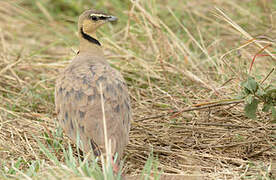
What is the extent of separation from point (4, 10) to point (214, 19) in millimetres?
3456

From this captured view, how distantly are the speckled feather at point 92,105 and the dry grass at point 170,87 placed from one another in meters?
0.38

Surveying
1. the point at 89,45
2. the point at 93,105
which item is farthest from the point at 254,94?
the point at 89,45

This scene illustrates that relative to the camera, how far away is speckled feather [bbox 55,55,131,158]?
358 centimetres

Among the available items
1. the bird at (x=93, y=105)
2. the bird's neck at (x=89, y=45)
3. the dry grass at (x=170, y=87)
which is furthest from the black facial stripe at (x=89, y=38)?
the dry grass at (x=170, y=87)

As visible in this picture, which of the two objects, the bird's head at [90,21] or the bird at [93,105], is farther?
the bird's head at [90,21]

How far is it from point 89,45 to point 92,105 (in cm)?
102

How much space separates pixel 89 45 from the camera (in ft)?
14.8

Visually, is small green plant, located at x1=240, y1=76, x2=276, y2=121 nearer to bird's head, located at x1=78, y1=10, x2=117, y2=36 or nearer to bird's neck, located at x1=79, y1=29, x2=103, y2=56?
bird's neck, located at x1=79, y1=29, x2=103, y2=56

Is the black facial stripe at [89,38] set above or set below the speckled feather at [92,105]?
above

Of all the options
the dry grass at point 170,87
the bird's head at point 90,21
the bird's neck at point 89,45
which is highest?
the bird's head at point 90,21

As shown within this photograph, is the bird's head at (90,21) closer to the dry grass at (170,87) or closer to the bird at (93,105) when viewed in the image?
the bird at (93,105)

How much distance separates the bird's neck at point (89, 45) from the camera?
450 centimetres

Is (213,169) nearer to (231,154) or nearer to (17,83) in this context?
(231,154)

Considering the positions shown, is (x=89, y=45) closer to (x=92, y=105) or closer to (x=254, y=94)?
(x=92, y=105)
